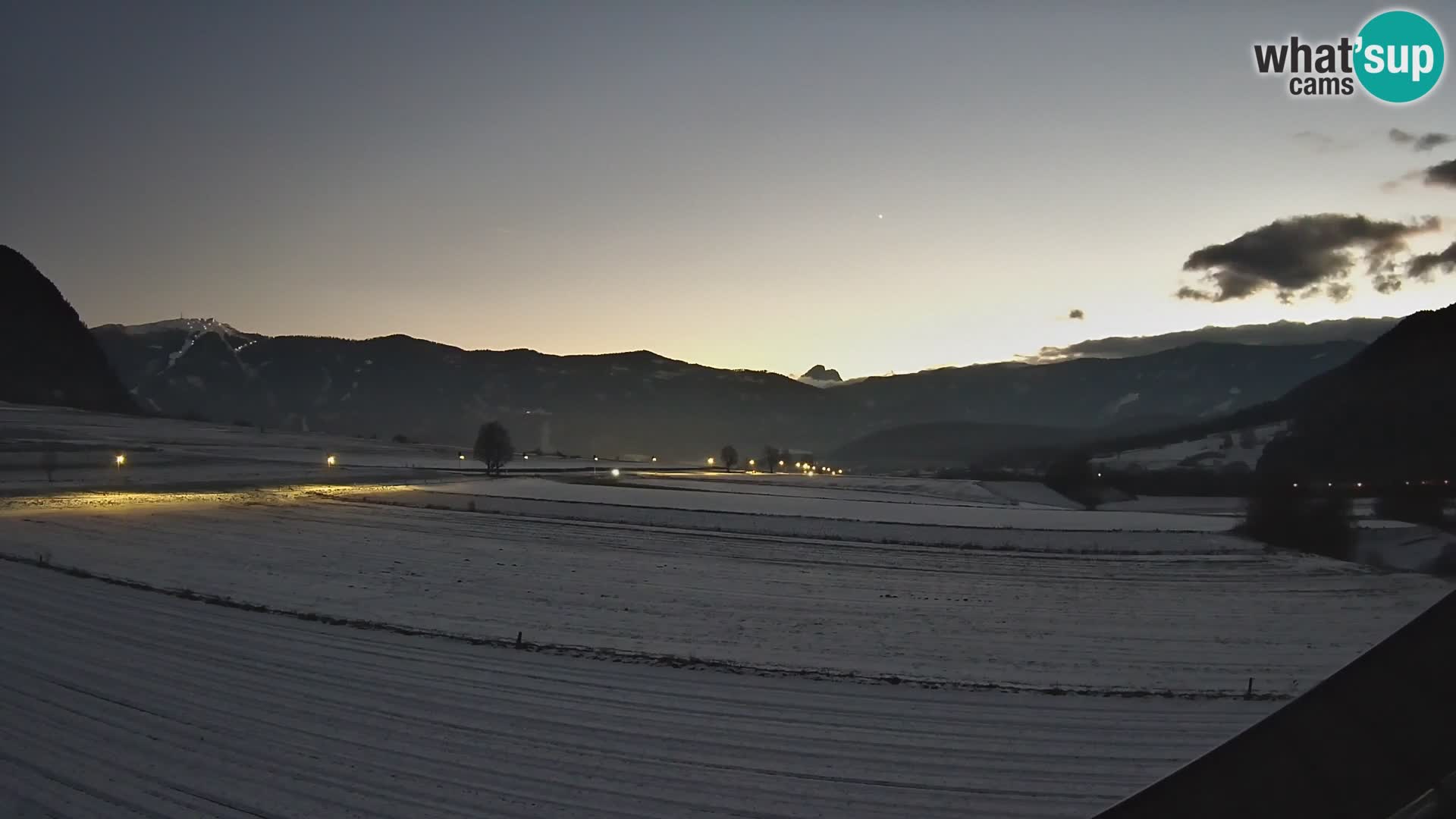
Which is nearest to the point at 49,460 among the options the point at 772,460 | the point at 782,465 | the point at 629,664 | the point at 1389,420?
the point at 629,664

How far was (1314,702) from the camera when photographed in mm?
2801

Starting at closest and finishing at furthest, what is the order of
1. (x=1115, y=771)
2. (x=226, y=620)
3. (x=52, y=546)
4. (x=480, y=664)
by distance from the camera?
(x=1115, y=771) → (x=480, y=664) → (x=226, y=620) → (x=52, y=546)

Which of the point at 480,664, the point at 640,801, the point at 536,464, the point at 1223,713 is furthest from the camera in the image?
the point at 536,464

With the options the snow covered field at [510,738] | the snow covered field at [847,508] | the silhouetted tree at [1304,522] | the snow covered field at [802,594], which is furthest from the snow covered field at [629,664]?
the snow covered field at [847,508]

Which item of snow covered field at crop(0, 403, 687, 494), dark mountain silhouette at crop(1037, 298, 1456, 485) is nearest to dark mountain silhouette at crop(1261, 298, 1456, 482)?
dark mountain silhouette at crop(1037, 298, 1456, 485)

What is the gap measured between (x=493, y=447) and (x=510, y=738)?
97.2 meters

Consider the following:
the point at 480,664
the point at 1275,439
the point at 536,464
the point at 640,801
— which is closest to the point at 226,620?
the point at 480,664

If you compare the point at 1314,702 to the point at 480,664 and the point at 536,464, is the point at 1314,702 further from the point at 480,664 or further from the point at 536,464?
the point at 536,464

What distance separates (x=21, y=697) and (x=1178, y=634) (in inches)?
1220

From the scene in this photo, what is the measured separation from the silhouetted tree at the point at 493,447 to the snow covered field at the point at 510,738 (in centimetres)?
8736

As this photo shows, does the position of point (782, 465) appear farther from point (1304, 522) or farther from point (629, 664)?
point (629, 664)

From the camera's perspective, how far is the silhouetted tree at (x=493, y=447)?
108625mm

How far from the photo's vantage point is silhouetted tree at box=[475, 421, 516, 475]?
356 feet

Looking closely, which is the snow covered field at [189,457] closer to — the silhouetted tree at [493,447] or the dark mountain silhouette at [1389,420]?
the silhouetted tree at [493,447]
